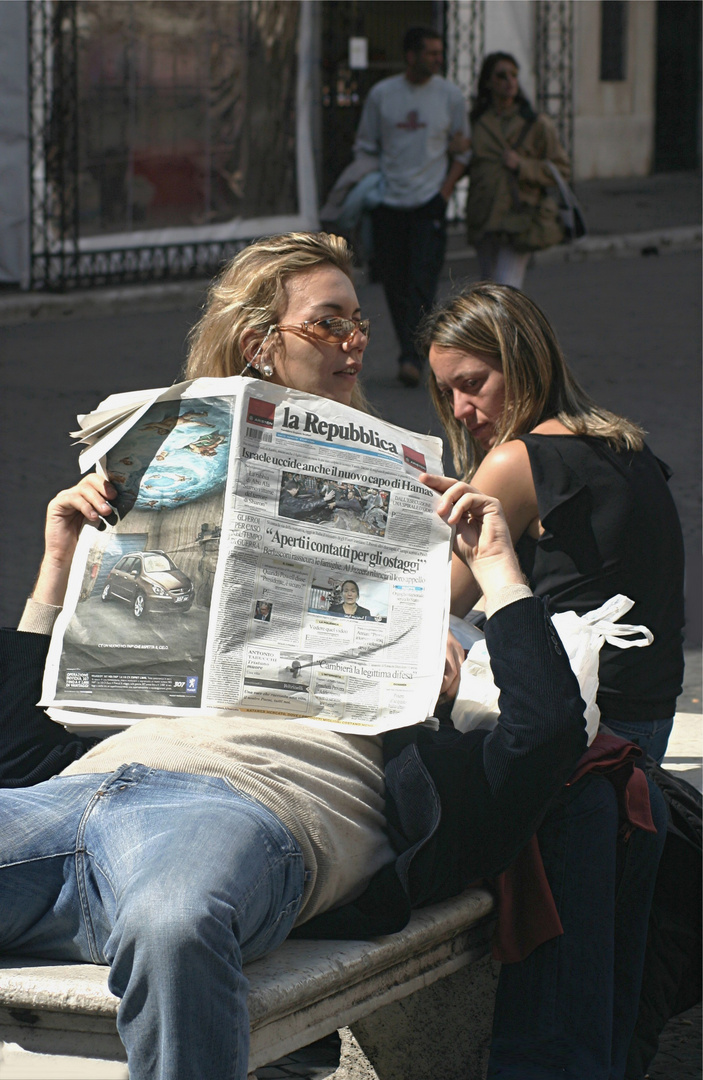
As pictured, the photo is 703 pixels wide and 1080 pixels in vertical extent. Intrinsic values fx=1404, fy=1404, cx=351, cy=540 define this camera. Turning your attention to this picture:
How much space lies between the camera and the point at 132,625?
2039 mm

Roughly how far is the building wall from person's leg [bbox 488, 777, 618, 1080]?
59.9 ft

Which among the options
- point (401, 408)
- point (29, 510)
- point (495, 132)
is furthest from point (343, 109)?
point (29, 510)

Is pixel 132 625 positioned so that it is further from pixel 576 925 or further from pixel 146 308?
pixel 146 308

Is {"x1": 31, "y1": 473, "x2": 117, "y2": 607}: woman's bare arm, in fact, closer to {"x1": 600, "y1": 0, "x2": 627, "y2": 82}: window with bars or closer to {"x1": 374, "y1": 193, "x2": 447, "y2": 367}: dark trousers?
{"x1": 374, "y1": 193, "x2": 447, "y2": 367}: dark trousers

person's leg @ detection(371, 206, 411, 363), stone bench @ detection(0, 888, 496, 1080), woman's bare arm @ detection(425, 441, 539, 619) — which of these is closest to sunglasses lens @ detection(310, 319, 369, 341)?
woman's bare arm @ detection(425, 441, 539, 619)

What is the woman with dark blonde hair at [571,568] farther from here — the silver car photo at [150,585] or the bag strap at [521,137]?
the bag strap at [521,137]

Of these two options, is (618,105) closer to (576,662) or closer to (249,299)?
(249,299)

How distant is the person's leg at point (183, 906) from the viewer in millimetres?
1551

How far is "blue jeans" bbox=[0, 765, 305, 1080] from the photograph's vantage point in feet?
5.10

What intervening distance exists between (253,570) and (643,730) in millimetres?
802

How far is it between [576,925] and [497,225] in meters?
6.51

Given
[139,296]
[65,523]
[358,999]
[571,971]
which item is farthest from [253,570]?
[139,296]

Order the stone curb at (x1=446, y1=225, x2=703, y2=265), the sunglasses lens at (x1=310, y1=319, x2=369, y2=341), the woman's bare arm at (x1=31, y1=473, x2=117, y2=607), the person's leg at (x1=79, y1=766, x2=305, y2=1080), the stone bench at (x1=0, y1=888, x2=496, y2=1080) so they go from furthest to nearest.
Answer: the stone curb at (x1=446, y1=225, x2=703, y2=265) < the sunglasses lens at (x1=310, y1=319, x2=369, y2=341) < the woman's bare arm at (x1=31, y1=473, x2=117, y2=607) < the stone bench at (x1=0, y1=888, x2=496, y2=1080) < the person's leg at (x1=79, y1=766, x2=305, y2=1080)

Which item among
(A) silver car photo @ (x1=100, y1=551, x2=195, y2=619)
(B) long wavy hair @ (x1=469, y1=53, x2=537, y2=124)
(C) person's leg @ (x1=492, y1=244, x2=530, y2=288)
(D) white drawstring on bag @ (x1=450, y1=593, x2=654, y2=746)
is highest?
(B) long wavy hair @ (x1=469, y1=53, x2=537, y2=124)
